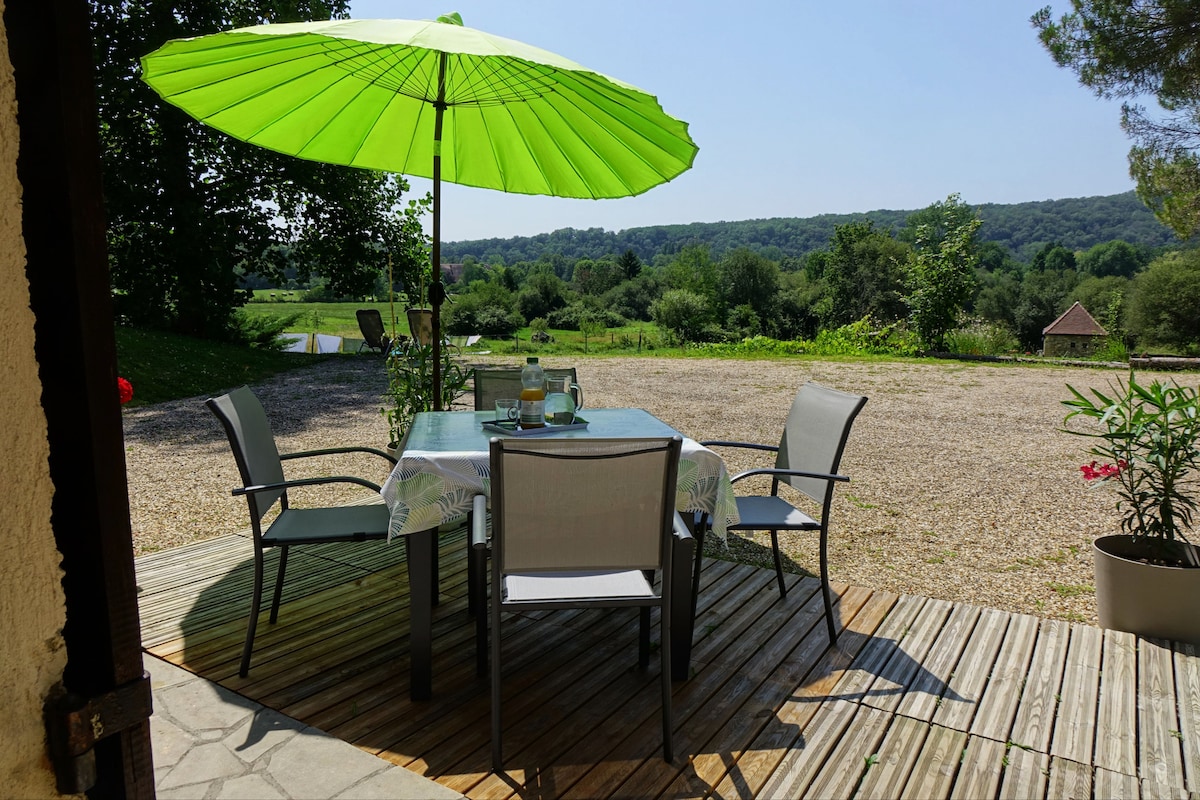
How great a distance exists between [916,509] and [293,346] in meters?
15.1

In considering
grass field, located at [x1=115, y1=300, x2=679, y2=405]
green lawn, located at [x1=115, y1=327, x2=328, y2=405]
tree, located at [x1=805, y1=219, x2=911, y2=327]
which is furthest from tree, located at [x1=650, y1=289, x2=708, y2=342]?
green lawn, located at [x1=115, y1=327, x2=328, y2=405]

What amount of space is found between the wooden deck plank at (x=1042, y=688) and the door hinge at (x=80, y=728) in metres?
2.22

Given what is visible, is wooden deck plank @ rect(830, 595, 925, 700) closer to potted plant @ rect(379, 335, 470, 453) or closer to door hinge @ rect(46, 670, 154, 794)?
door hinge @ rect(46, 670, 154, 794)

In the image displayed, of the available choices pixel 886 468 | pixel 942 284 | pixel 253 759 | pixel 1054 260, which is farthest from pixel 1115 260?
pixel 253 759

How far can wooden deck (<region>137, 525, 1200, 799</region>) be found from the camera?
76.7 inches

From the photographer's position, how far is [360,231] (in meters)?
14.8

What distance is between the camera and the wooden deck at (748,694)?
6.39 feet

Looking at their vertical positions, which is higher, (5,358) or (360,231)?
(360,231)

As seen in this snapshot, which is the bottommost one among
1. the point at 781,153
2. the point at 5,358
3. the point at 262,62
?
the point at 5,358

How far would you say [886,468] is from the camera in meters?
5.99

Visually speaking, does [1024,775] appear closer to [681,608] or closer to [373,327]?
[681,608]

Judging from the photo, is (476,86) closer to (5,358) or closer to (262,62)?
(262,62)

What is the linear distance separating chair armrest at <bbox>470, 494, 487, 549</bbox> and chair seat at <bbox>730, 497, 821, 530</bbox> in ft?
2.79

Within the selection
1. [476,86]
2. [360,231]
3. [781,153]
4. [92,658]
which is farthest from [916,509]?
[781,153]
